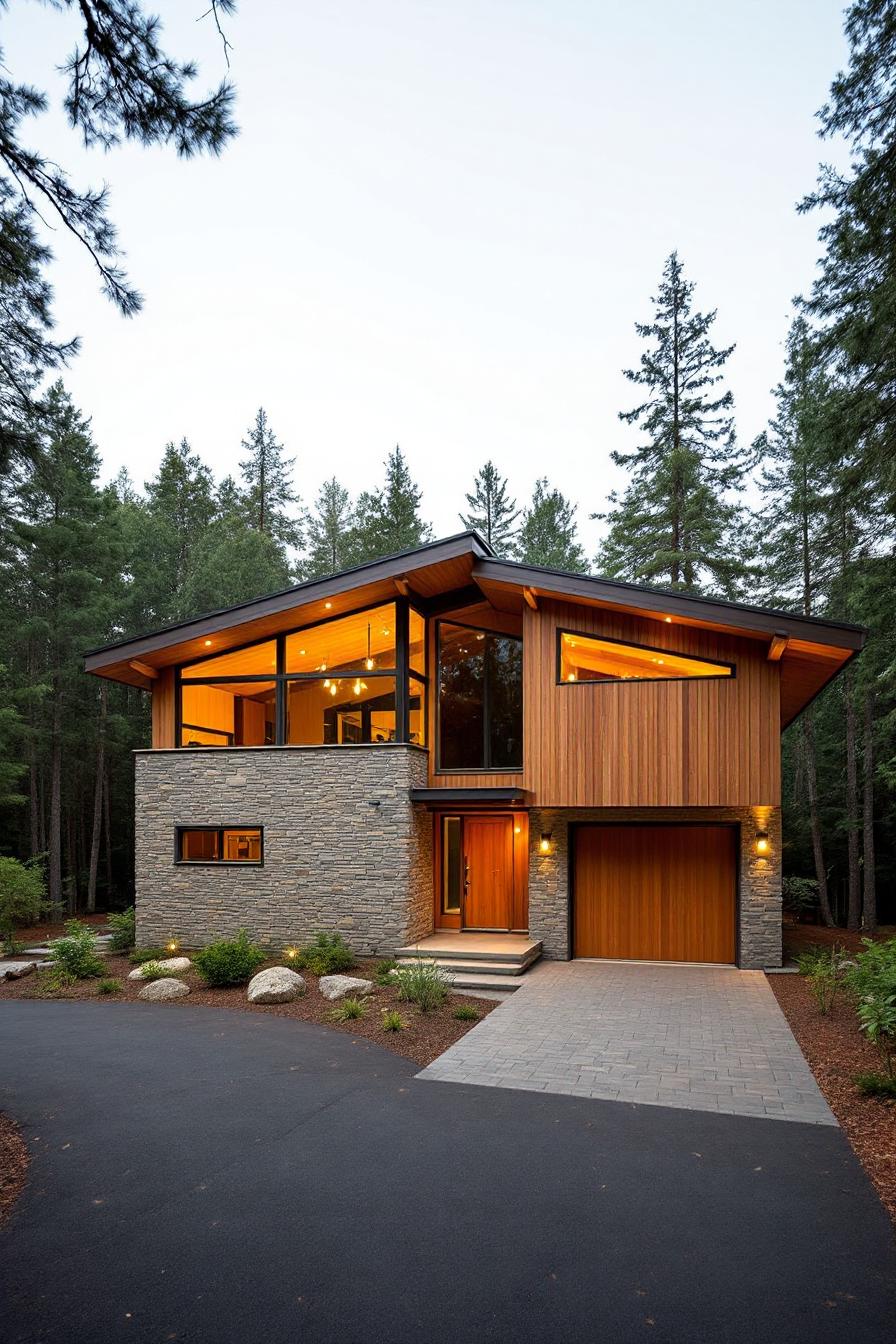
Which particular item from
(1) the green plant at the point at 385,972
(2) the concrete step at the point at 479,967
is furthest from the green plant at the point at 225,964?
(2) the concrete step at the point at 479,967

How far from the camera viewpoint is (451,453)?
475 feet

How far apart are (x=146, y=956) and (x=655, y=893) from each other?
7825 mm

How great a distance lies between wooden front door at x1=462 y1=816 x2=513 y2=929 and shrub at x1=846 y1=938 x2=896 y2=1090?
238 inches

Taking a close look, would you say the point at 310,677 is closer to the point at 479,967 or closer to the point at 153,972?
the point at 153,972

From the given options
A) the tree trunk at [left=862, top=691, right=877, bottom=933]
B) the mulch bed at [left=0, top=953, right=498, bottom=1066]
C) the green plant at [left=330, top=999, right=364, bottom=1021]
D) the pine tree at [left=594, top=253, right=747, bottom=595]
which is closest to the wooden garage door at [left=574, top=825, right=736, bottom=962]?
the mulch bed at [left=0, top=953, right=498, bottom=1066]

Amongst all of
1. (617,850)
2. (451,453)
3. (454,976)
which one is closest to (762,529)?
(617,850)

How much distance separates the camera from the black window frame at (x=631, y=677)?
10.7 meters

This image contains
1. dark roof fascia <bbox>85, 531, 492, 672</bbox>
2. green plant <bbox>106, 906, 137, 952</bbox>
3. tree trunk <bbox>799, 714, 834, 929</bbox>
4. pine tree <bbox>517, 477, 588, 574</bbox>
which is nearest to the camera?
dark roof fascia <bbox>85, 531, 492, 672</bbox>

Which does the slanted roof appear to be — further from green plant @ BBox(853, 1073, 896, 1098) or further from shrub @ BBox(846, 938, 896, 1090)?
green plant @ BBox(853, 1073, 896, 1098)

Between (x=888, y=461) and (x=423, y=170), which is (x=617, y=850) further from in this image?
(x=423, y=170)

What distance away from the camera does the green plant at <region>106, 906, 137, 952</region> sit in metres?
12.4

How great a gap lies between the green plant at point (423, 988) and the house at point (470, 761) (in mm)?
2251

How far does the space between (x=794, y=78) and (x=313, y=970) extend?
49.7 ft

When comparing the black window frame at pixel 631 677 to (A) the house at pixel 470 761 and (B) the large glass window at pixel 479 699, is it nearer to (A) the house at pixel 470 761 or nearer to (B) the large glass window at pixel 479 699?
(A) the house at pixel 470 761
